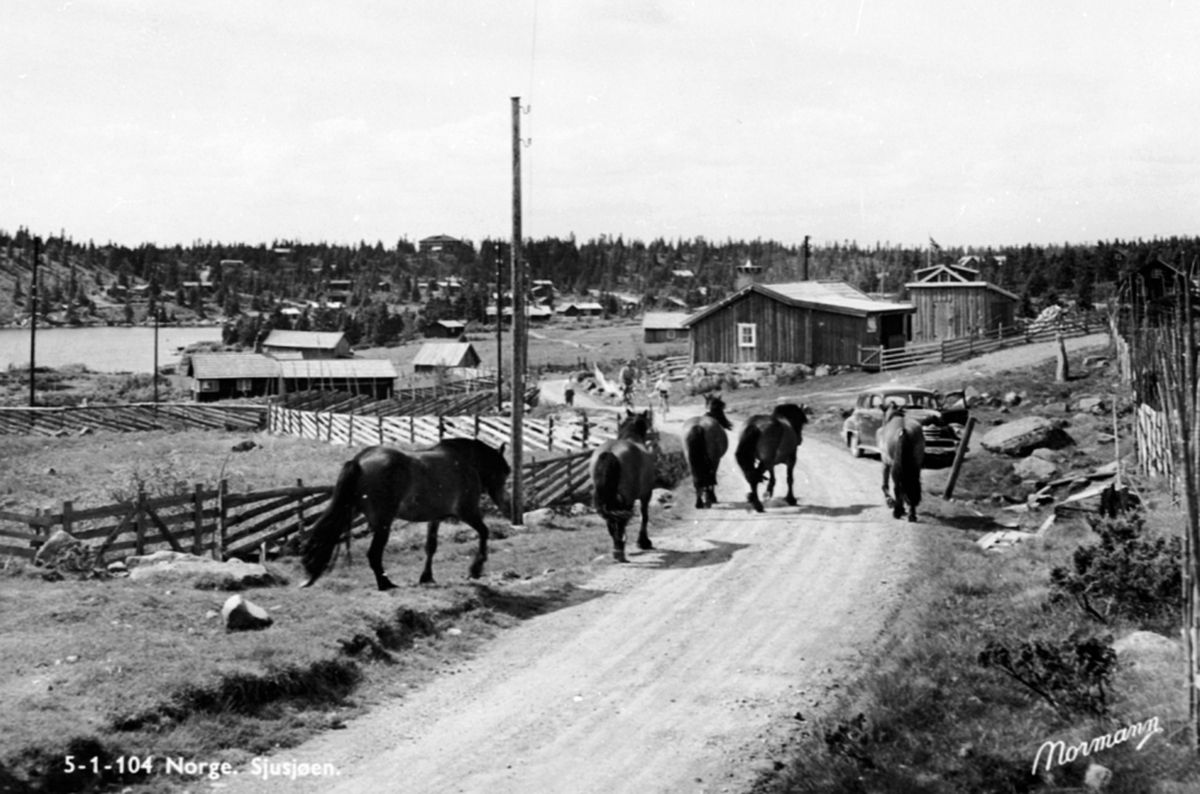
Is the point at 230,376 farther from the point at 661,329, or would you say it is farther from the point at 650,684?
the point at 650,684

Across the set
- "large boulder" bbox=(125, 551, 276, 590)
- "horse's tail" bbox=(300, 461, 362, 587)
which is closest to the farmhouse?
"large boulder" bbox=(125, 551, 276, 590)

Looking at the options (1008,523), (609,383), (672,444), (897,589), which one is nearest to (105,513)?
(897,589)

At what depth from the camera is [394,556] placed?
63.7ft

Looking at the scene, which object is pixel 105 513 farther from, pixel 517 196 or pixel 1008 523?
pixel 1008 523

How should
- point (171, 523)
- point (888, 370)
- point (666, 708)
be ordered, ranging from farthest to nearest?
point (888, 370), point (171, 523), point (666, 708)

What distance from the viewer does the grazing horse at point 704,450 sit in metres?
22.5

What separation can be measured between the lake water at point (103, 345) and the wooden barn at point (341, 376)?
36.4m

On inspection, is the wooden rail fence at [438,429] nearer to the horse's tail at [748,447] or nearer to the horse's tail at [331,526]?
the horse's tail at [748,447]

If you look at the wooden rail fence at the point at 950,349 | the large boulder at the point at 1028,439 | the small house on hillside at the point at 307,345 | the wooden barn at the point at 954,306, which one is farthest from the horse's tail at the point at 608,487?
the small house on hillside at the point at 307,345

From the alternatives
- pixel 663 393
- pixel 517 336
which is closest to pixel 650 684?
pixel 517 336

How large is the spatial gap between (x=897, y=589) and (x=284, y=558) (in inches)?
412

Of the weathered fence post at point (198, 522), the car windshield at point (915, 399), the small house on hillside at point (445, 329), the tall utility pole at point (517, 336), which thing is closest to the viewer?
the weathered fence post at point (198, 522)

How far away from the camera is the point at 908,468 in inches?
813

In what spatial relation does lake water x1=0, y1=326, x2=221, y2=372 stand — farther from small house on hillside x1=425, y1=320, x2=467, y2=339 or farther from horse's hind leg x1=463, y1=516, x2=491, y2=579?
horse's hind leg x1=463, y1=516, x2=491, y2=579
